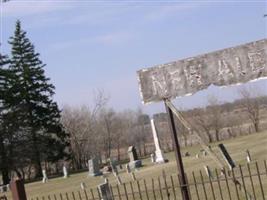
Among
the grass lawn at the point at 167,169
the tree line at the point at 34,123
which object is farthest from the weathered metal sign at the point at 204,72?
the tree line at the point at 34,123

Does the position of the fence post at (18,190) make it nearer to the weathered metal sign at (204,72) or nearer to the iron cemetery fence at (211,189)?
the iron cemetery fence at (211,189)

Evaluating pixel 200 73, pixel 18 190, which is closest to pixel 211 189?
pixel 200 73

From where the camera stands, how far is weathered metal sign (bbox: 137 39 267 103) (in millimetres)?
8812

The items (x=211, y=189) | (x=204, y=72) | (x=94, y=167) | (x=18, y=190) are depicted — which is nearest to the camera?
(x=204, y=72)

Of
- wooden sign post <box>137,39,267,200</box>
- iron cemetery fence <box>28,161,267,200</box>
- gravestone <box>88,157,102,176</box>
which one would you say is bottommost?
iron cemetery fence <box>28,161,267,200</box>

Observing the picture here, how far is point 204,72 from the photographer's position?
29.9 ft

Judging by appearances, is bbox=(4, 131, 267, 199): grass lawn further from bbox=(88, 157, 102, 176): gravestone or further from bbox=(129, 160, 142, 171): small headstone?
bbox=(88, 157, 102, 176): gravestone

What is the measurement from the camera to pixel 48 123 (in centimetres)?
5847

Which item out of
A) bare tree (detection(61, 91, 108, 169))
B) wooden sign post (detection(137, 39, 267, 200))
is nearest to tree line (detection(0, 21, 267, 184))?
bare tree (detection(61, 91, 108, 169))

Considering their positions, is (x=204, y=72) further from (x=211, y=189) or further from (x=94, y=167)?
(x=94, y=167)

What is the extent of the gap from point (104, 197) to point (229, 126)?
6211cm

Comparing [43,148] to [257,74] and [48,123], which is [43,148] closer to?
[48,123]

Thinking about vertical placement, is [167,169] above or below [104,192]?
below

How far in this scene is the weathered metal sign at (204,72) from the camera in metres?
8.81
